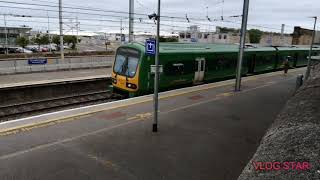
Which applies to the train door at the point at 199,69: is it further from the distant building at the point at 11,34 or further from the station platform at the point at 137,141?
the distant building at the point at 11,34

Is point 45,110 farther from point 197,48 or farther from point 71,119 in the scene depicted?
point 197,48

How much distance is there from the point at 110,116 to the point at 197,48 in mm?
8605

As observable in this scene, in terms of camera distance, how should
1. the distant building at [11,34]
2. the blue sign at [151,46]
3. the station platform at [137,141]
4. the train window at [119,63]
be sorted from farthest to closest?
the distant building at [11,34] → the train window at [119,63] → the blue sign at [151,46] → the station platform at [137,141]

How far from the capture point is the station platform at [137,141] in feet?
20.5

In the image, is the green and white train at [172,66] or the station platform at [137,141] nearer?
the station platform at [137,141]

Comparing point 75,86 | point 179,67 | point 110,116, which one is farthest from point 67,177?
point 75,86

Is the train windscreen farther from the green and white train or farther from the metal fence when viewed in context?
the metal fence

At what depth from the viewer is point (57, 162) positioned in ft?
21.5

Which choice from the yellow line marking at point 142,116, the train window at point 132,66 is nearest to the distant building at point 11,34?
the train window at point 132,66

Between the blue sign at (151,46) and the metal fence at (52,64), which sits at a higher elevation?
the blue sign at (151,46)

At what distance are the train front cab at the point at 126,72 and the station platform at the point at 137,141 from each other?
143 cm

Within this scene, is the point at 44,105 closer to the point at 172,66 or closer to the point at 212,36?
the point at 172,66

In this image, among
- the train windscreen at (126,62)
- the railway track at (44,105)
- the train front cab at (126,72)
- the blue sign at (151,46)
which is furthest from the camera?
the train windscreen at (126,62)

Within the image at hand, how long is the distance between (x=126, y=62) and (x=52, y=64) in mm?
17435
